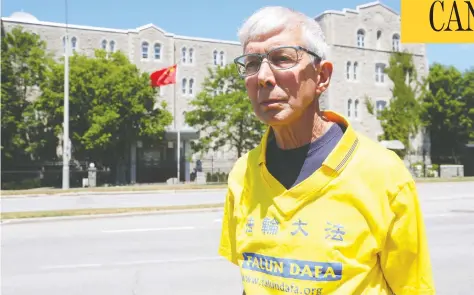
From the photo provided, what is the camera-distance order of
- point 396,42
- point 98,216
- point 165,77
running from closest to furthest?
point 98,216, point 165,77, point 396,42

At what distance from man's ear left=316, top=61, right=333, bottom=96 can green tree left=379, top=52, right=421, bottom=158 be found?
41179 millimetres

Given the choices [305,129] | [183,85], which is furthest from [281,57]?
[183,85]

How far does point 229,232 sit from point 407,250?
88 centimetres

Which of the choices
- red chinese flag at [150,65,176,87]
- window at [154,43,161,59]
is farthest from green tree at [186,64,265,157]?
window at [154,43,161,59]

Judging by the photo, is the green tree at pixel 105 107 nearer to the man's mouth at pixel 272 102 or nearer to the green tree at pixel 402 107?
the green tree at pixel 402 107

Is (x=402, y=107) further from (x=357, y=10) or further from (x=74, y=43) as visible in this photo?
(x=74, y=43)

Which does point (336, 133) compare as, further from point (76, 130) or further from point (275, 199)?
point (76, 130)

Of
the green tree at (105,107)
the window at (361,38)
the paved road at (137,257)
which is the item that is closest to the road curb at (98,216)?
the paved road at (137,257)

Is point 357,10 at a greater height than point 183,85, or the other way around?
point 357,10

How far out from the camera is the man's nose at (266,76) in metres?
1.83

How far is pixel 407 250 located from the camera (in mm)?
1777

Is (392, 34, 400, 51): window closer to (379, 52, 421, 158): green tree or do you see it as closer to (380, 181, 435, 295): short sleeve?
(379, 52, 421, 158): green tree

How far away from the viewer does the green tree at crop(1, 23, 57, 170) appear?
34.4 meters

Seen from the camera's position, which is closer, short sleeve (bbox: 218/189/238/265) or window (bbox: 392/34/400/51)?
short sleeve (bbox: 218/189/238/265)
